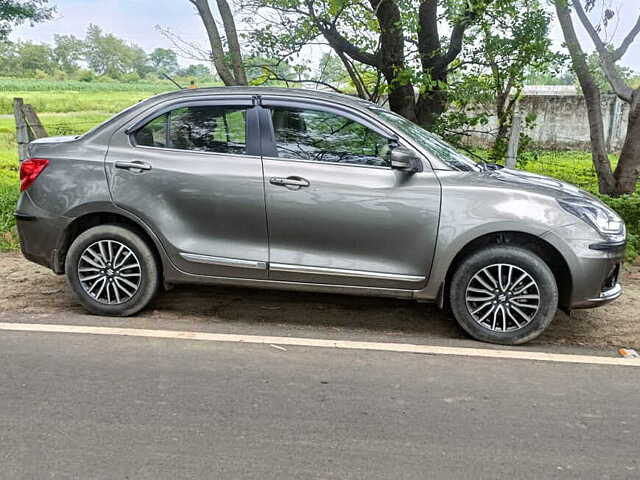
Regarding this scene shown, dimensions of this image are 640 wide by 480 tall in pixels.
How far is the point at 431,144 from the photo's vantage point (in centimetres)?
521

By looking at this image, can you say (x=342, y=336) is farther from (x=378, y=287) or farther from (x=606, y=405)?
(x=606, y=405)

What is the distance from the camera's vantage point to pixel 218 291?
5977mm

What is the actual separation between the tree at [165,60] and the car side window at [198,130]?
546 centimetres

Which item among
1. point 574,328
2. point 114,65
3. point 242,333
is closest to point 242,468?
point 242,333

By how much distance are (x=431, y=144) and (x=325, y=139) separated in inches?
36.3

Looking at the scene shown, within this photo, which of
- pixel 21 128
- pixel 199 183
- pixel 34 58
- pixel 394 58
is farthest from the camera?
pixel 34 58

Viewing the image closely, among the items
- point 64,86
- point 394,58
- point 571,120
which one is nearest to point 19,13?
point 64,86

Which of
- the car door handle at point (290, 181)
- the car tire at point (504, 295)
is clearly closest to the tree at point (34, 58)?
the car door handle at point (290, 181)

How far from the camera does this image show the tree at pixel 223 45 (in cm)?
982

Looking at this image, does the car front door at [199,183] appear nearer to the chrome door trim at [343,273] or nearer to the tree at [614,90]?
the chrome door trim at [343,273]

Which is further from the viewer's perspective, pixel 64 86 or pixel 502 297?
pixel 64 86

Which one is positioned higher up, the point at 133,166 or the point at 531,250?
the point at 133,166

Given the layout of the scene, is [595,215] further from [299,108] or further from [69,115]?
[69,115]

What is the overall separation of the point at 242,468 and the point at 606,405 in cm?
226
